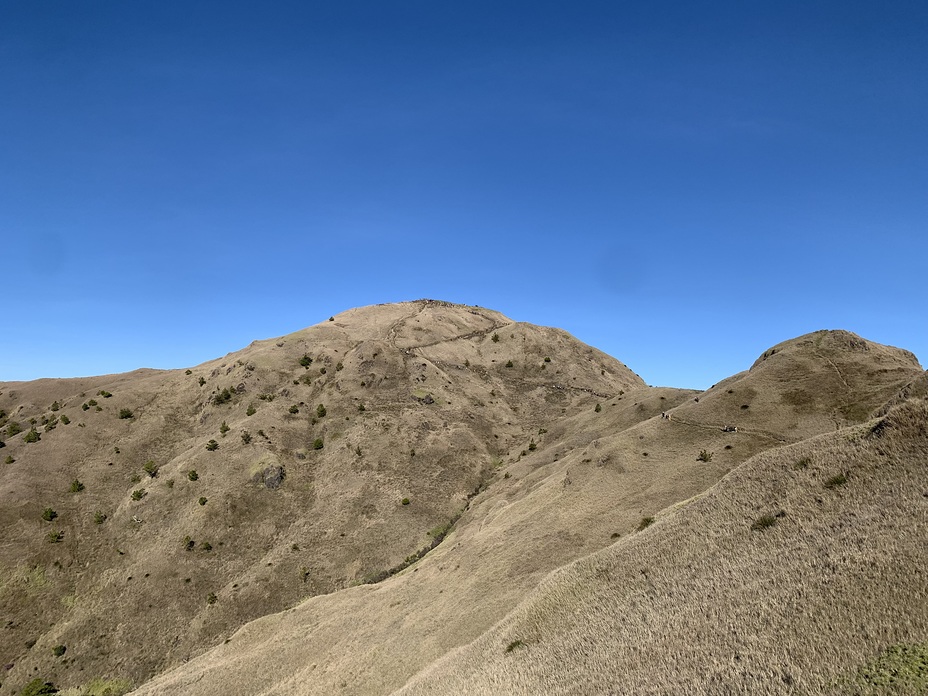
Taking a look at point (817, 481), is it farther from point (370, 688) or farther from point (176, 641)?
point (176, 641)

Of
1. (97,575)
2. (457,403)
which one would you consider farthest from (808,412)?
(97,575)

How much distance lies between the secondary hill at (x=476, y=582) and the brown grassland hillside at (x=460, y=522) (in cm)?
36

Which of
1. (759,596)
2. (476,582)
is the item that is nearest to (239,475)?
(476,582)

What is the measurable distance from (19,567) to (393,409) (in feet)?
213

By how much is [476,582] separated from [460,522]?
33.0 meters

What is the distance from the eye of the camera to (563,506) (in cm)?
5709

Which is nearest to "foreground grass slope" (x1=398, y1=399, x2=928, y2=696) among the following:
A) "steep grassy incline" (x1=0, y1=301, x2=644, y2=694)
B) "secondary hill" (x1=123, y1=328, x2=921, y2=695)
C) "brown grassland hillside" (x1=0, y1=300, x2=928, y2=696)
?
"brown grassland hillside" (x1=0, y1=300, x2=928, y2=696)

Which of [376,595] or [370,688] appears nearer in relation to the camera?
[370,688]

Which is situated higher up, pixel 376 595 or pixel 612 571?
pixel 612 571

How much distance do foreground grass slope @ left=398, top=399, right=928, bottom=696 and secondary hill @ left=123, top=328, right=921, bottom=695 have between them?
1421 millimetres

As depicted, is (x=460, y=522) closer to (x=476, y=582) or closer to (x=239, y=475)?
(x=476, y=582)

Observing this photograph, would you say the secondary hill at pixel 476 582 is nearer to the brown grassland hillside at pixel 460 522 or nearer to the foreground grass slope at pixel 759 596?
the brown grassland hillside at pixel 460 522

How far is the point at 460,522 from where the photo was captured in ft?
265

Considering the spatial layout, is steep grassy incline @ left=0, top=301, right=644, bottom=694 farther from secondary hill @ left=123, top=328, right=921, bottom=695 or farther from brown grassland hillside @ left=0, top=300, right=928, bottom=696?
secondary hill @ left=123, top=328, right=921, bottom=695
